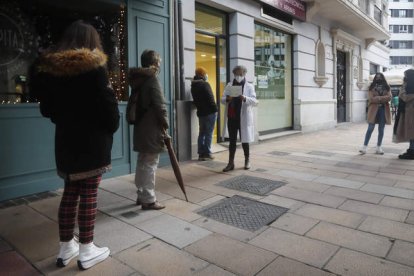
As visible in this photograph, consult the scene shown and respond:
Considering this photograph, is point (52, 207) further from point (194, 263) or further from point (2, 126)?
point (194, 263)

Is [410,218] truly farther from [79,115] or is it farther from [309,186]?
[79,115]

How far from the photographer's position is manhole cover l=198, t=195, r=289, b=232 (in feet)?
12.0

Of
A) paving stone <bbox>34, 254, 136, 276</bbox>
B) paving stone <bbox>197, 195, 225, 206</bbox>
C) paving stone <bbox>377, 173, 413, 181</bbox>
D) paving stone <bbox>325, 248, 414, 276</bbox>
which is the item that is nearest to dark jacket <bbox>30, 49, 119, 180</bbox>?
paving stone <bbox>34, 254, 136, 276</bbox>

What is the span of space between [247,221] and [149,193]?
118 centimetres

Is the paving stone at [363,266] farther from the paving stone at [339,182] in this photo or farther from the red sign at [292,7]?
the red sign at [292,7]

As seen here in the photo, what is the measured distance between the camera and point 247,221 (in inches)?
145

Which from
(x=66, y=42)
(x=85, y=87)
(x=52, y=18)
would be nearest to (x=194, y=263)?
(x=85, y=87)

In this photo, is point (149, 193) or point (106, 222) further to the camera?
point (149, 193)

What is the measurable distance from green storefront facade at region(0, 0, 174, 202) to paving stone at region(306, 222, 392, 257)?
3.47 m

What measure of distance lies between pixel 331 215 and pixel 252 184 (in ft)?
4.92

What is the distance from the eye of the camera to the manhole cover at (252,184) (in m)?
4.84

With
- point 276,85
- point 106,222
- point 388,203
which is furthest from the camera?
point 276,85

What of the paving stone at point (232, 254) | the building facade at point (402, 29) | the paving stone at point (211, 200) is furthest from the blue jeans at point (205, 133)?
the building facade at point (402, 29)

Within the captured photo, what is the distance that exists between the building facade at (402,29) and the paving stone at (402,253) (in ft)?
227
